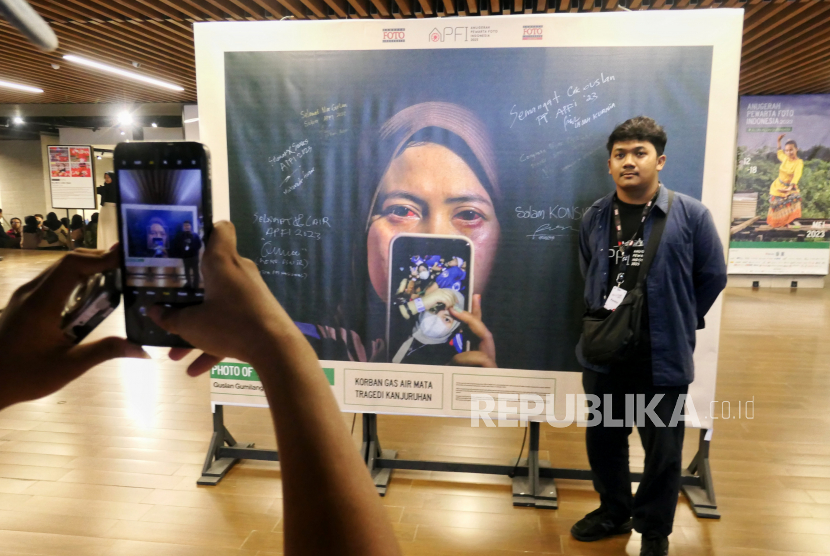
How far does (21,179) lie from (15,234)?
162 cm

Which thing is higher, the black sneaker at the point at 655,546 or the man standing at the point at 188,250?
the man standing at the point at 188,250

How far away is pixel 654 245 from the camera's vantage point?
7.36 feet

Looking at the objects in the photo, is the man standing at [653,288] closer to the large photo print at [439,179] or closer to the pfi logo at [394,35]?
the large photo print at [439,179]

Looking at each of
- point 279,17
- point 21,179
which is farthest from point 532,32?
point 21,179

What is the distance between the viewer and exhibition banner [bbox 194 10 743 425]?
2.45 m

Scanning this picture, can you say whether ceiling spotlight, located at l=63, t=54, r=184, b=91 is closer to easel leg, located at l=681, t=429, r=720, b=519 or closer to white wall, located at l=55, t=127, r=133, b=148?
white wall, located at l=55, t=127, r=133, b=148

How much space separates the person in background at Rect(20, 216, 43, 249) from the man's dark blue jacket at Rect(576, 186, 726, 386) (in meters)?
14.5

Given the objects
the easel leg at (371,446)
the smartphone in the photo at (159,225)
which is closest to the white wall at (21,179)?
the easel leg at (371,446)

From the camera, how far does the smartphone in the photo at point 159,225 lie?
64cm

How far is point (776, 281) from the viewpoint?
29.1 feet

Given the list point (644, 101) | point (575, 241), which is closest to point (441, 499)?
point (575, 241)

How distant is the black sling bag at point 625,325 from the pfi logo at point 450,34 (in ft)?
3.85

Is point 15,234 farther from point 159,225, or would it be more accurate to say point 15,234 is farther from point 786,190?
point 786,190

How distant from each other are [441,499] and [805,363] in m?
4.02
